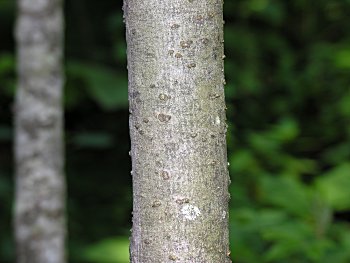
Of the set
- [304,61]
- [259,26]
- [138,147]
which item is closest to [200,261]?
[138,147]

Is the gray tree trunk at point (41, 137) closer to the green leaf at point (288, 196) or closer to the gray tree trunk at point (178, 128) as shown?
the green leaf at point (288, 196)

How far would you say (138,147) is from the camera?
0.82 meters

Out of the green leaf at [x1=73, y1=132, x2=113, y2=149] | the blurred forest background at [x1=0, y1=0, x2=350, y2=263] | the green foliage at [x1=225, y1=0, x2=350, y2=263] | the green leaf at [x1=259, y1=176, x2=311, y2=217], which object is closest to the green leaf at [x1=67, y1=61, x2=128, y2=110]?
the blurred forest background at [x1=0, y1=0, x2=350, y2=263]

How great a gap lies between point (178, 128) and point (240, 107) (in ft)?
15.6

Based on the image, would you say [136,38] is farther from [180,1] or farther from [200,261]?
[200,261]

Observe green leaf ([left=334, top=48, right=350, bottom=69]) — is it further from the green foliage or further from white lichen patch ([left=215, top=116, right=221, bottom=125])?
white lichen patch ([left=215, top=116, right=221, bottom=125])

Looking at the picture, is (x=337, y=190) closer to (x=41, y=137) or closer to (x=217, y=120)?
(x=41, y=137)

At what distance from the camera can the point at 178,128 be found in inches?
30.9

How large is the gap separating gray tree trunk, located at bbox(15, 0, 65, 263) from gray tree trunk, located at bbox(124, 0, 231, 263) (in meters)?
2.59

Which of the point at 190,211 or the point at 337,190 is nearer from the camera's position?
the point at 190,211

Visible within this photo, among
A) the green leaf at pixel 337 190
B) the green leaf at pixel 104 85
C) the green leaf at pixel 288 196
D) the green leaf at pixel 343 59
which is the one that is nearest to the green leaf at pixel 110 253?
the green leaf at pixel 288 196

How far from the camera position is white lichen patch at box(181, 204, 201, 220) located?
31.9 inches

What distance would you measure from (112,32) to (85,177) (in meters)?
1.31

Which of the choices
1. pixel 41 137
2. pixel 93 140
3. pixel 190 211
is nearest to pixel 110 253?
pixel 41 137
